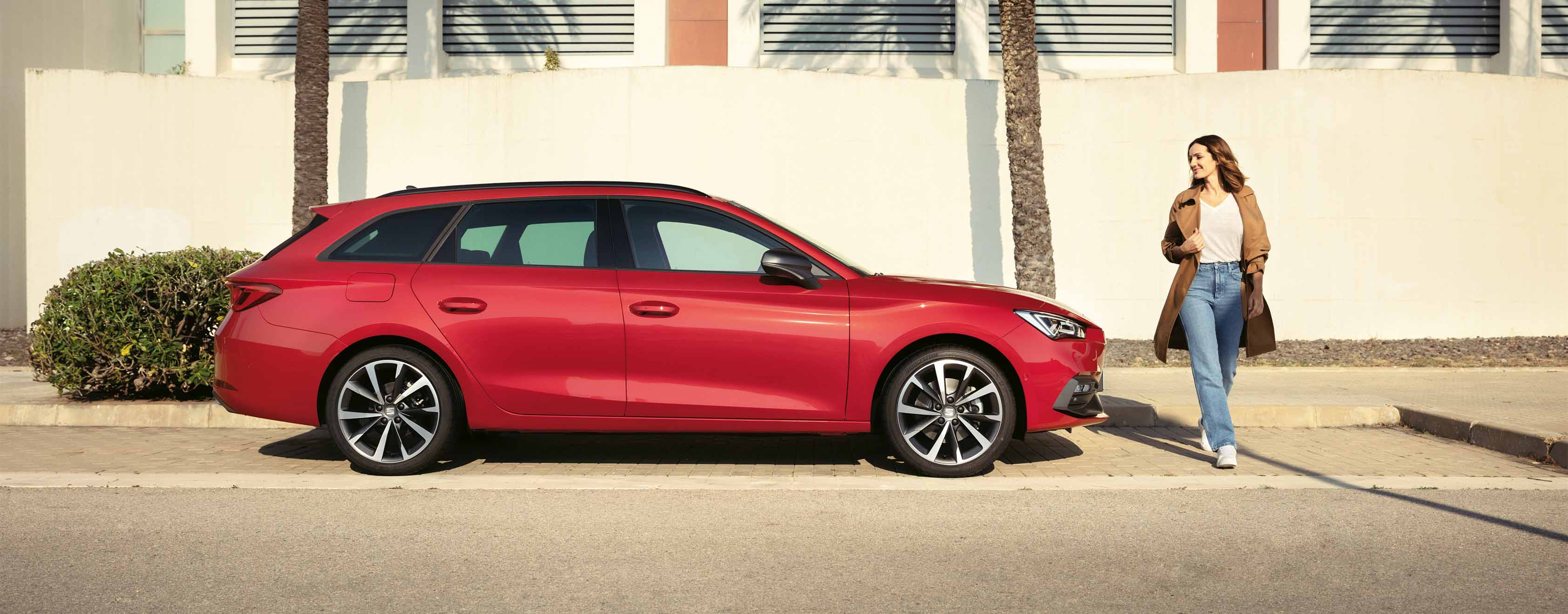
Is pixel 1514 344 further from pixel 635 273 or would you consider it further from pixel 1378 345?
pixel 635 273

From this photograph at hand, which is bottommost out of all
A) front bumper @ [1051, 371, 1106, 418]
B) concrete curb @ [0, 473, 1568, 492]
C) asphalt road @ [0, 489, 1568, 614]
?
asphalt road @ [0, 489, 1568, 614]

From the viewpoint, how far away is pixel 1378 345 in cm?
1449

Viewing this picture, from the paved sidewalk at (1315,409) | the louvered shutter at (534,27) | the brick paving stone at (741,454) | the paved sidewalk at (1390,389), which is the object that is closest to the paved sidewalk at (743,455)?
the brick paving stone at (741,454)

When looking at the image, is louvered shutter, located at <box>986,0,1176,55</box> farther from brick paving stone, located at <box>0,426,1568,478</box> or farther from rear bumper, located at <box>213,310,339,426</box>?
rear bumper, located at <box>213,310,339,426</box>

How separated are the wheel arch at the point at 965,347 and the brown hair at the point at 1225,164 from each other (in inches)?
67.5

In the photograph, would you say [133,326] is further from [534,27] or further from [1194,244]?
[534,27]

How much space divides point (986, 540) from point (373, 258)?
3696 mm

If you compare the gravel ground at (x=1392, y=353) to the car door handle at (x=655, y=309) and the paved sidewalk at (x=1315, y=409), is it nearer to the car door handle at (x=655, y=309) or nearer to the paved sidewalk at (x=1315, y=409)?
the paved sidewalk at (x=1315, y=409)

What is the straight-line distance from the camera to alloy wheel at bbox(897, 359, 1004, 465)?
6.24 metres

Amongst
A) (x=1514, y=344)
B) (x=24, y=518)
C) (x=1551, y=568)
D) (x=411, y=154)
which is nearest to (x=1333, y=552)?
(x=1551, y=568)


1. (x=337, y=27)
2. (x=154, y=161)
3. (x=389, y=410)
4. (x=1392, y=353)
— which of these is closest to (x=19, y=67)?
(x=154, y=161)

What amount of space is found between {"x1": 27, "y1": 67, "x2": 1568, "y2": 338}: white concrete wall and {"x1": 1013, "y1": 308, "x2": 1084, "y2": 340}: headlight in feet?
27.7

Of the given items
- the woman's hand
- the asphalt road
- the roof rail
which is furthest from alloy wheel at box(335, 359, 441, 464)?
the woman's hand

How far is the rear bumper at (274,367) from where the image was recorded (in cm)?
627
